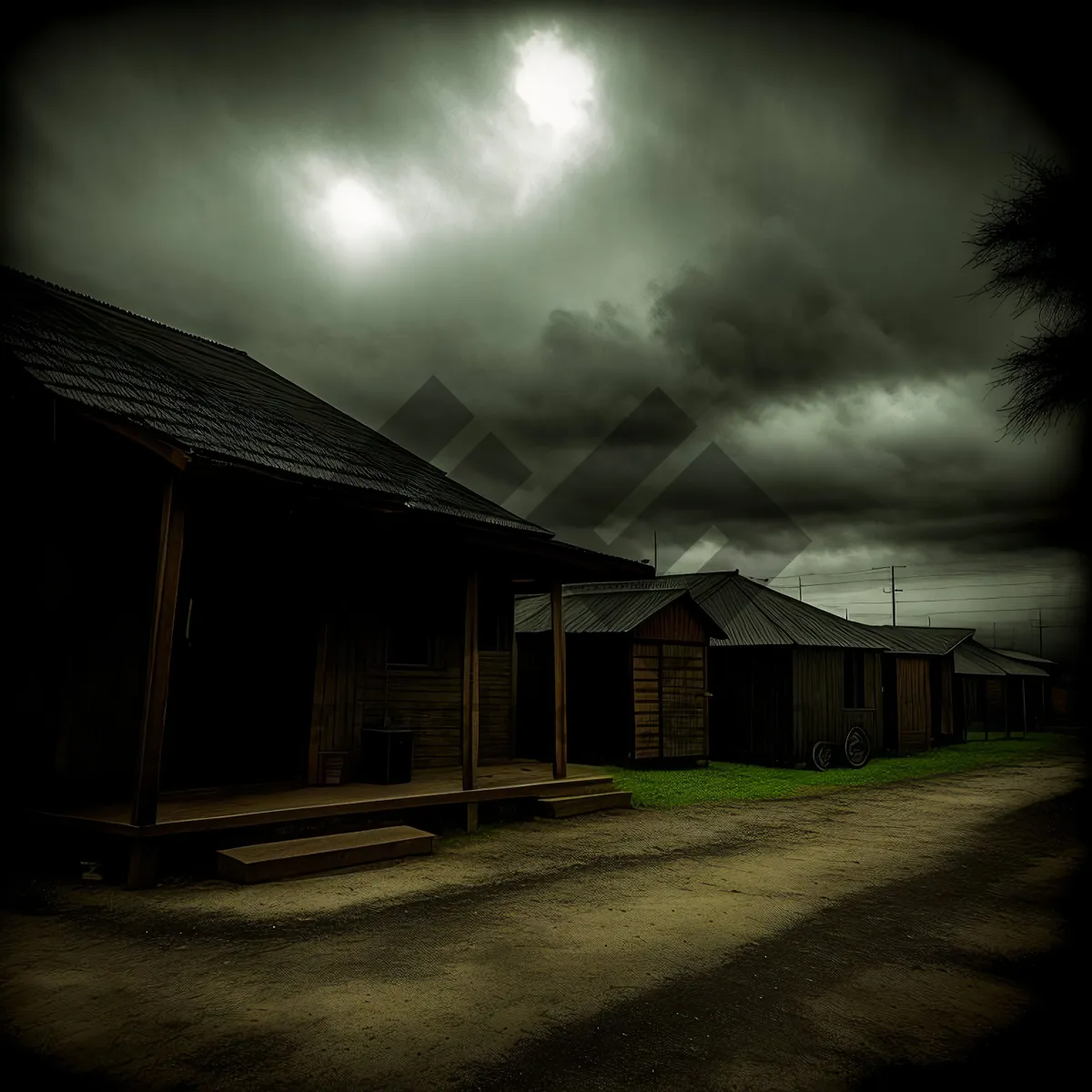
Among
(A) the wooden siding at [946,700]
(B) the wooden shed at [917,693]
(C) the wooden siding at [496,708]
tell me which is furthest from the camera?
(A) the wooden siding at [946,700]

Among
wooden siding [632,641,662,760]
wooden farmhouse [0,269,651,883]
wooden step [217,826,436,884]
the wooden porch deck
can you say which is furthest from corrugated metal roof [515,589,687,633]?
wooden step [217,826,436,884]

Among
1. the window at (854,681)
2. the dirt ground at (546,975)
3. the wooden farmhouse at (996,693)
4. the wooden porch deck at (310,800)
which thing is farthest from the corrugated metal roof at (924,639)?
the dirt ground at (546,975)

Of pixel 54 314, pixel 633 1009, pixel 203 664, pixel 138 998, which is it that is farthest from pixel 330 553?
pixel 633 1009

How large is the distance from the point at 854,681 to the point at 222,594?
17.8 meters

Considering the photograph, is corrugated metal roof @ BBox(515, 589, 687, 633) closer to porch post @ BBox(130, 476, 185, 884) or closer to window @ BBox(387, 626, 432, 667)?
window @ BBox(387, 626, 432, 667)

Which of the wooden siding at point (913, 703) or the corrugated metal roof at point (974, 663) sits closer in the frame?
the wooden siding at point (913, 703)

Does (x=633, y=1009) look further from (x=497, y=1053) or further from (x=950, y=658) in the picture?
(x=950, y=658)

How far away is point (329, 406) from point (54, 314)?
506 cm

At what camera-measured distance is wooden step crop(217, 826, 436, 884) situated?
677 centimetres

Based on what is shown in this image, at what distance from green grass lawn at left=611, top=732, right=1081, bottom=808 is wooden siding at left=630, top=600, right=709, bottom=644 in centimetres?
304

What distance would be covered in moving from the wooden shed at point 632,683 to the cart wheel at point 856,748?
4.22 metres

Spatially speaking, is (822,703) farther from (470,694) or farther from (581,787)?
(470,694)

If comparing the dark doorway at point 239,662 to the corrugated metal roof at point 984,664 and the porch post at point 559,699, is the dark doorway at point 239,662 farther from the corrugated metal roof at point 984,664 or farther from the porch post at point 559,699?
the corrugated metal roof at point 984,664

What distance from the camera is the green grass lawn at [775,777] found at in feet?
44.0
